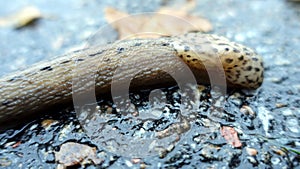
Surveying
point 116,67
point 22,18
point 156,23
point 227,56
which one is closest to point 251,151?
point 227,56

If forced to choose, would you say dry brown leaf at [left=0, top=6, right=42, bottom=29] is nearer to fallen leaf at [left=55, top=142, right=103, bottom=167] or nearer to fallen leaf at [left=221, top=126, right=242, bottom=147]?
fallen leaf at [left=55, top=142, right=103, bottom=167]

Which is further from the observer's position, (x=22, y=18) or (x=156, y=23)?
(x=22, y=18)

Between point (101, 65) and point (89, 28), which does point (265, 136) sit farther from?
point (89, 28)

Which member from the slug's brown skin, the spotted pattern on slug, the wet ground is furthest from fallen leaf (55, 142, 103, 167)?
the spotted pattern on slug

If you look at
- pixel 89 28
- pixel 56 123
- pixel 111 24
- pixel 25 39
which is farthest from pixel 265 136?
pixel 25 39

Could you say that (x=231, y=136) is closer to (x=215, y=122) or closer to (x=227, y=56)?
(x=215, y=122)

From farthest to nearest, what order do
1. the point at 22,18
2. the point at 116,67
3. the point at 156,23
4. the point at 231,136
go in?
the point at 22,18 → the point at 156,23 → the point at 116,67 → the point at 231,136
